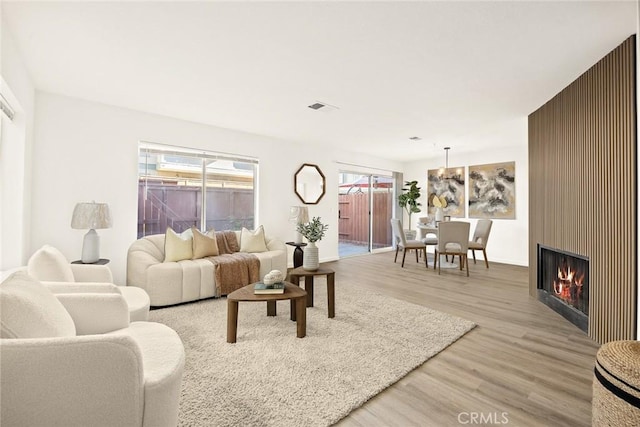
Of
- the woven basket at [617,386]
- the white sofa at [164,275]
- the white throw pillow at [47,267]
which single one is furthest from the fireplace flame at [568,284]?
the white throw pillow at [47,267]

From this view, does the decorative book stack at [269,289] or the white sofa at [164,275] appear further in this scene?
the white sofa at [164,275]

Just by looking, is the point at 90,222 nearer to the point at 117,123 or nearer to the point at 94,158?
the point at 94,158

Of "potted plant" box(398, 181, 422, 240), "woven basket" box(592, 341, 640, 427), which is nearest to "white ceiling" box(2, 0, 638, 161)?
"woven basket" box(592, 341, 640, 427)

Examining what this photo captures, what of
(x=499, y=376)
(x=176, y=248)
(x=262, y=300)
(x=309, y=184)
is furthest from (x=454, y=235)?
(x=176, y=248)

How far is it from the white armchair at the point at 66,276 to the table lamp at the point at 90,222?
2.42ft

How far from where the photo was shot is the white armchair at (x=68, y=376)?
1.03 metres

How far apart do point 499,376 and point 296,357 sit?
1.40m

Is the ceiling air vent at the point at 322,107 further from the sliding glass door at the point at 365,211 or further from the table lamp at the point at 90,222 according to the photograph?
the sliding glass door at the point at 365,211

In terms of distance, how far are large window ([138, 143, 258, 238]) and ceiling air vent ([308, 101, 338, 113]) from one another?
6.06 feet

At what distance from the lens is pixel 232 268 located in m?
3.85

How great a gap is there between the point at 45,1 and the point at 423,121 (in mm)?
4131

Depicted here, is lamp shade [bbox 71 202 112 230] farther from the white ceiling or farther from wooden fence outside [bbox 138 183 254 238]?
the white ceiling

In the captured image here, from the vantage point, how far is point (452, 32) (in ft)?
7.08

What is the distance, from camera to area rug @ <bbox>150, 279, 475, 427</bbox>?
164 centimetres
